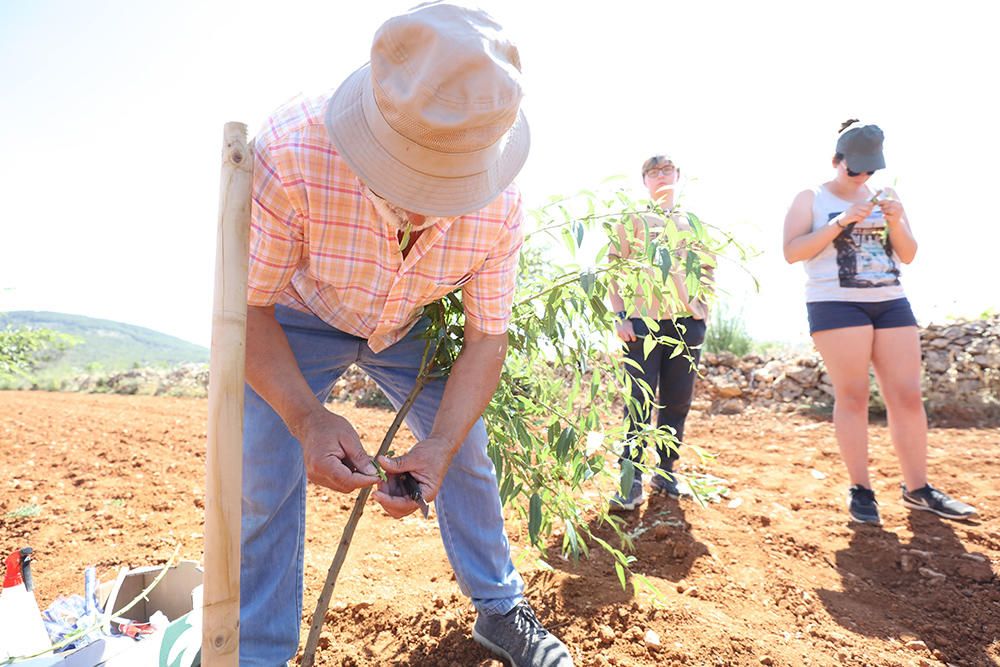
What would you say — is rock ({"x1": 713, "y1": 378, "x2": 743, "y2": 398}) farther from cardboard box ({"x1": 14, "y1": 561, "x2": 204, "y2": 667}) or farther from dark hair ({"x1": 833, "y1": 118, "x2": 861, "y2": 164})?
cardboard box ({"x1": 14, "y1": 561, "x2": 204, "y2": 667})

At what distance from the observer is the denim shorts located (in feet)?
9.80

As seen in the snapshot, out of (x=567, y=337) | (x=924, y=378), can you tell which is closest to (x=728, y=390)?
(x=924, y=378)

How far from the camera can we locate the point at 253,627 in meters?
1.56

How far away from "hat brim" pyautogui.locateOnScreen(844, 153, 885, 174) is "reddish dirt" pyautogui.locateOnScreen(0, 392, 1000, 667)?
160cm

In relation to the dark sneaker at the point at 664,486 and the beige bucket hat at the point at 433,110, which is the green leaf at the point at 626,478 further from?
the dark sneaker at the point at 664,486

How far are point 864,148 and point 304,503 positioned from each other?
109 inches

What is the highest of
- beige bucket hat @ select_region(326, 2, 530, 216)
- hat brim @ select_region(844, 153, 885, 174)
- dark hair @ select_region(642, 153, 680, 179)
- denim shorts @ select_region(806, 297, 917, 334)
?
dark hair @ select_region(642, 153, 680, 179)

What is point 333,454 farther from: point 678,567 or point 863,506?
point 863,506

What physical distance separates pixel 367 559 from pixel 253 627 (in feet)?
3.67

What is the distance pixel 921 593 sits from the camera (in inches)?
98.5

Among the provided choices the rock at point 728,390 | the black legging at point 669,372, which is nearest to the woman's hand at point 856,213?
the black legging at point 669,372

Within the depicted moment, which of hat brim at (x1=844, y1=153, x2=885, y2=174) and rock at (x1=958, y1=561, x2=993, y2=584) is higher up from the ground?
hat brim at (x1=844, y1=153, x2=885, y2=174)

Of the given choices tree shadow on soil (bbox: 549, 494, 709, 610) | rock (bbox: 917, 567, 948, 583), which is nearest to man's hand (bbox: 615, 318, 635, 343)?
tree shadow on soil (bbox: 549, 494, 709, 610)

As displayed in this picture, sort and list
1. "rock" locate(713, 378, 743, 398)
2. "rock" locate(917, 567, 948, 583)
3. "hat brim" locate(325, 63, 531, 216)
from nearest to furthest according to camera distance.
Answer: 1. "hat brim" locate(325, 63, 531, 216)
2. "rock" locate(917, 567, 948, 583)
3. "rock" locate(713, 378, 743, 398)
